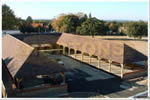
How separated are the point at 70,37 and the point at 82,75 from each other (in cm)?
950

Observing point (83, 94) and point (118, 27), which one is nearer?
point (83, 94)

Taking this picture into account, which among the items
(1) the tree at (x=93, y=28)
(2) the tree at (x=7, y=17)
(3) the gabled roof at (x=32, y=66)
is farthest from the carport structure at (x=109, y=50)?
(1) the tree at (x=93, y=28)

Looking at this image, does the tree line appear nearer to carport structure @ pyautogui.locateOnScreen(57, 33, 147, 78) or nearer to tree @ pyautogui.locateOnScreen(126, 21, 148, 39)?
tree @ pyautogui.locateOnScreen(126, 21, 148, 39)

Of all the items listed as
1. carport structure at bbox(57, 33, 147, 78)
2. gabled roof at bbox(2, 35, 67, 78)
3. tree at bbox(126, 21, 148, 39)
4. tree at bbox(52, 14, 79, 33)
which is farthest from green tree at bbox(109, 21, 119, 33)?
gabled roof at bbox(2, 35, 67, 78)

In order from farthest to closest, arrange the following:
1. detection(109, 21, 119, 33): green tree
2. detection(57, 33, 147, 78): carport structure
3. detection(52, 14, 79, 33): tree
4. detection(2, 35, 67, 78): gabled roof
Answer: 1. detection(109, 21, 119, 33): green tree
2. detection(52, 14, 79, 33): tree
3. detection(57, 33, 147, 78): carport structure
4. detection(2, 35, 67, 78): gabled roof

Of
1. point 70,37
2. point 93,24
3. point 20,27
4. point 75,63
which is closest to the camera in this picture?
point 75,63

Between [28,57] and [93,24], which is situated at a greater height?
[93,24]

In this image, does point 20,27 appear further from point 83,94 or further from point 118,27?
point 83,94

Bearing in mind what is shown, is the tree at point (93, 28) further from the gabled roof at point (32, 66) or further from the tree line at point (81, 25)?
the gabled roof at point (32, 66)

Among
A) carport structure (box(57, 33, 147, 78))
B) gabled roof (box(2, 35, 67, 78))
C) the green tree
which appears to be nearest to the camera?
gabled roof (box(2, 35, 67, 78))

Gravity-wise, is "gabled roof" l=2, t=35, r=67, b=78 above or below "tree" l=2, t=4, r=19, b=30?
below

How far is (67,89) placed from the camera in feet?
42.4

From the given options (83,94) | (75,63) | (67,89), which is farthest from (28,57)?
Answer: (75,63)

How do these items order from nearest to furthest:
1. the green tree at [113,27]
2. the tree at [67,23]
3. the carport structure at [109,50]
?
the carport structure at [109,50]
the tree at [67,23]
the green tree at [113,27]
